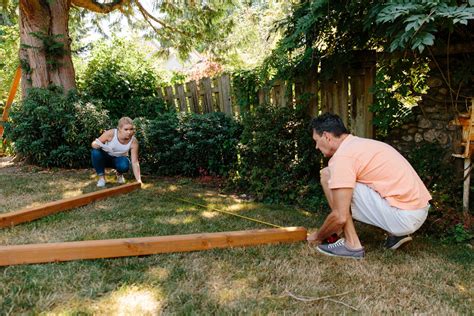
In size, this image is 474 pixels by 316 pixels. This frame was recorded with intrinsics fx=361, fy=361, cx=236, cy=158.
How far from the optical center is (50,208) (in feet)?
11.4

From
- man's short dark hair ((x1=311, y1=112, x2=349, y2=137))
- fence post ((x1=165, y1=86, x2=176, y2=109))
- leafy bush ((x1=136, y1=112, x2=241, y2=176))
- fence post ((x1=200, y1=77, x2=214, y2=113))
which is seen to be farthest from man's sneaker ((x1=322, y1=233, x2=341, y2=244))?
fence post ((x1=165, y1=86, x2=176, y2=109))

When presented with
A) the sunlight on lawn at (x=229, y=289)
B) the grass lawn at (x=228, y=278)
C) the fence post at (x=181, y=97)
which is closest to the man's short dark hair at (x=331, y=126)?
the grass lawn at (x=228, y=278)

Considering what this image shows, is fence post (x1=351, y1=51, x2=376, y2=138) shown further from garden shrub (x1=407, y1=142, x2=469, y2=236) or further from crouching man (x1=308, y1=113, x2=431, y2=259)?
crouching man (x1=308, y1=113, x2=431, y2=259)

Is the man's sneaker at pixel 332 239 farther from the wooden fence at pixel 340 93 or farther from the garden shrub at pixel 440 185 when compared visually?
the wooden fence at pixel 340 93

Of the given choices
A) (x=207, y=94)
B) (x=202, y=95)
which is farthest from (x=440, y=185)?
(x=202, y=95)

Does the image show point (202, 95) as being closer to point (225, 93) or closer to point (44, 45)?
point (225, 93)

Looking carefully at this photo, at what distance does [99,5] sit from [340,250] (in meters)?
7.08

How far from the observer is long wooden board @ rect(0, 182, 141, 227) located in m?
3.14

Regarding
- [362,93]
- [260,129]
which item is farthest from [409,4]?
[260,129]

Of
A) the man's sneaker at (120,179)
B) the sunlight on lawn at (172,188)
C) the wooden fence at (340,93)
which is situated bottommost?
the sunlight on lawn at (172,188)

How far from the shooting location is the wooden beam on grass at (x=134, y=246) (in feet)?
7.55

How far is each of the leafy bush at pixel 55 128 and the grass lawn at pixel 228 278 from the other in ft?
9.43

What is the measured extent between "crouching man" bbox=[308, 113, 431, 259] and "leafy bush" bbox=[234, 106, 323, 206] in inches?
65.6

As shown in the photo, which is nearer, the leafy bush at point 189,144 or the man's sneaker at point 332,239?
the man's sneaker at point 332,239
